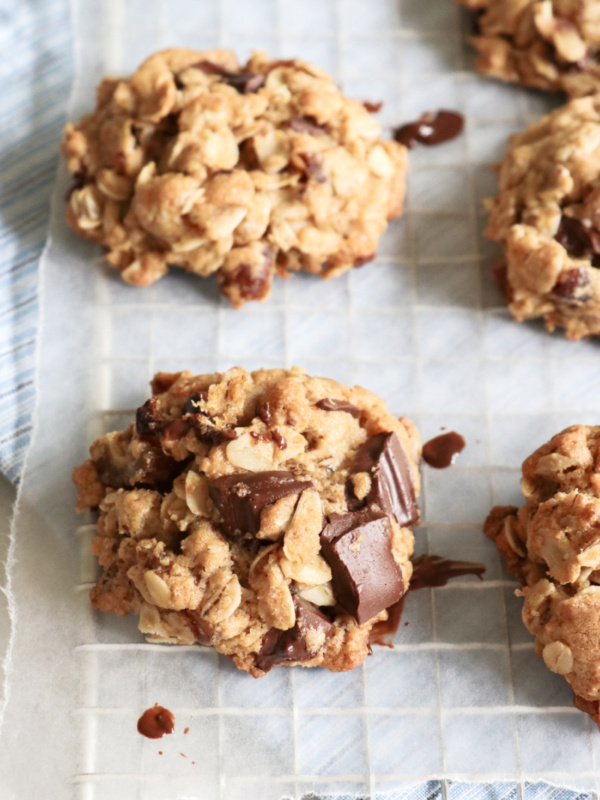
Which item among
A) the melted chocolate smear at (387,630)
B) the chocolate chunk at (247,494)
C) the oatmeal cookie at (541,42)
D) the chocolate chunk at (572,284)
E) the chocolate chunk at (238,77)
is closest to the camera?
the chocolate chunk at (247,494)

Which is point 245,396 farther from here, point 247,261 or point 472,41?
point 472,41

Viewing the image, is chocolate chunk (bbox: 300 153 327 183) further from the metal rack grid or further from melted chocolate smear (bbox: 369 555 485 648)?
melted chocolate smear (bbox: 369 555 485 648)

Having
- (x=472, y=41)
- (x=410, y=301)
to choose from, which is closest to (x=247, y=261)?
(x=410, y=301)

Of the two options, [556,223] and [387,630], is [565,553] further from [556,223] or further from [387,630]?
[556,223]

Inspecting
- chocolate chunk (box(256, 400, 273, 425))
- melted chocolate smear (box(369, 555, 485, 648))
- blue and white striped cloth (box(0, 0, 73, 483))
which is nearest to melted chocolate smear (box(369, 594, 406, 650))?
melted chocolate smear (box(369, 555, 485, 648))

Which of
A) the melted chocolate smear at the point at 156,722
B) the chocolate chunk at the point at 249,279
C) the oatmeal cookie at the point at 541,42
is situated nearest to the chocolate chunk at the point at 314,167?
the chocolate chunk at the point at 249,279

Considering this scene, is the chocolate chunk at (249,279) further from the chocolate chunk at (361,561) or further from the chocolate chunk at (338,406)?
the chocolate chunk at (361,561)
